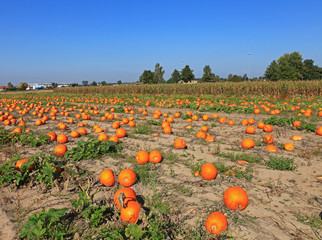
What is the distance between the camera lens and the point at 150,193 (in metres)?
3.97

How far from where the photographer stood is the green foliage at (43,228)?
2.54m

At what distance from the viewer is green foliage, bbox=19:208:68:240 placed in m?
2.54

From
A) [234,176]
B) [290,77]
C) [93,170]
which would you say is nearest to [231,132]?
[234,176]

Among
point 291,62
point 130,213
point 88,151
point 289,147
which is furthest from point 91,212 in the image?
point 291,62

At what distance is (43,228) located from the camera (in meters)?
2.71

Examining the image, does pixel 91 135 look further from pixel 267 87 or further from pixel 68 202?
pixel 267 87

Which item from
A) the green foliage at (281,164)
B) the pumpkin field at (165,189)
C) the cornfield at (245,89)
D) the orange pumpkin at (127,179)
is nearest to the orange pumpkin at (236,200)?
the pumpkin field at (165,189)

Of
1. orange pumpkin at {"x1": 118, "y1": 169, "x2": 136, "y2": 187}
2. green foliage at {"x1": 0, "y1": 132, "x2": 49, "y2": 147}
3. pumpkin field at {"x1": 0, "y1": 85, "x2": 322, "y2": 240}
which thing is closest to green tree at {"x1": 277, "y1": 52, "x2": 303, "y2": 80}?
pumpkin field at {"x1": 0, "y1": 85, "x2": 322, "y2": 240}

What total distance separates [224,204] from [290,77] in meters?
78.7

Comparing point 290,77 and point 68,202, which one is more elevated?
point 290,77

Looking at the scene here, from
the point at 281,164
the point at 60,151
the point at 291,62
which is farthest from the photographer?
the point at 291,62

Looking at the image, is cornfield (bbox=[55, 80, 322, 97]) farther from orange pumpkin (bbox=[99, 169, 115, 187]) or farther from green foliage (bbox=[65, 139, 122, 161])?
orange pumpkin (bbox=[99, 169, 115, 187])

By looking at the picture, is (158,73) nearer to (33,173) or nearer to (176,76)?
(176,76)

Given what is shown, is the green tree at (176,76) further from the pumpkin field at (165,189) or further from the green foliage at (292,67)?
the pumpkin field at (165,189)
